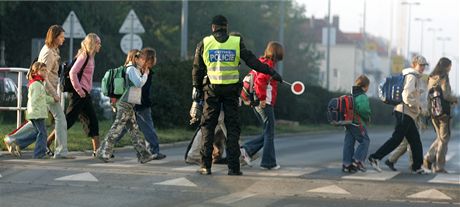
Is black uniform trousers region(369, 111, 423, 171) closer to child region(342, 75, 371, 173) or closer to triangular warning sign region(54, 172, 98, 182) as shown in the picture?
child region(342, 75, 371, 173)

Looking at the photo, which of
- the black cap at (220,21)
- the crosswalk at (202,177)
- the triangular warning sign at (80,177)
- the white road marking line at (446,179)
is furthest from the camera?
the white road marking line at (446,179)

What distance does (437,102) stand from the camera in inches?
551

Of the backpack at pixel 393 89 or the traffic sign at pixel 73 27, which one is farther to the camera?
the traffic sign at pixel 73 27

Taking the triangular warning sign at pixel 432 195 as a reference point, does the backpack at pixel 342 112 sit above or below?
above

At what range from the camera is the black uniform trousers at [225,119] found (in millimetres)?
11633

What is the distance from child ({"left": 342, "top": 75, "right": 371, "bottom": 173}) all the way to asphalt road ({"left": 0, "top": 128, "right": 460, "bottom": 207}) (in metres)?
0.50

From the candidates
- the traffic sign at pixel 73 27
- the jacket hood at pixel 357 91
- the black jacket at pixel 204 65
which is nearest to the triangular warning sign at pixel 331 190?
the black jacket at pixel 204 65

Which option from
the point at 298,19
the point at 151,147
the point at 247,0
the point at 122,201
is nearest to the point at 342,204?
the point at 122,201

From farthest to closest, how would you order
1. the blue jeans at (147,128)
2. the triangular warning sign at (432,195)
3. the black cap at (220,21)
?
1. the blue jeans at (147,128)
2. the black cap at (220,21)
3. the triangular warning sign at (432,195)

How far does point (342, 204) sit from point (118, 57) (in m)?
42.7

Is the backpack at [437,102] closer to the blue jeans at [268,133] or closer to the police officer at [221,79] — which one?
the blue jeans at [268,133]

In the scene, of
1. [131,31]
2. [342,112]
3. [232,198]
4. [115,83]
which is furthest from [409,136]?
[131,31]

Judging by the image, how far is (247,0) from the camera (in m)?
70.6

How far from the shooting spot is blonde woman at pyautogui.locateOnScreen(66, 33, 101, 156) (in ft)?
44.6
